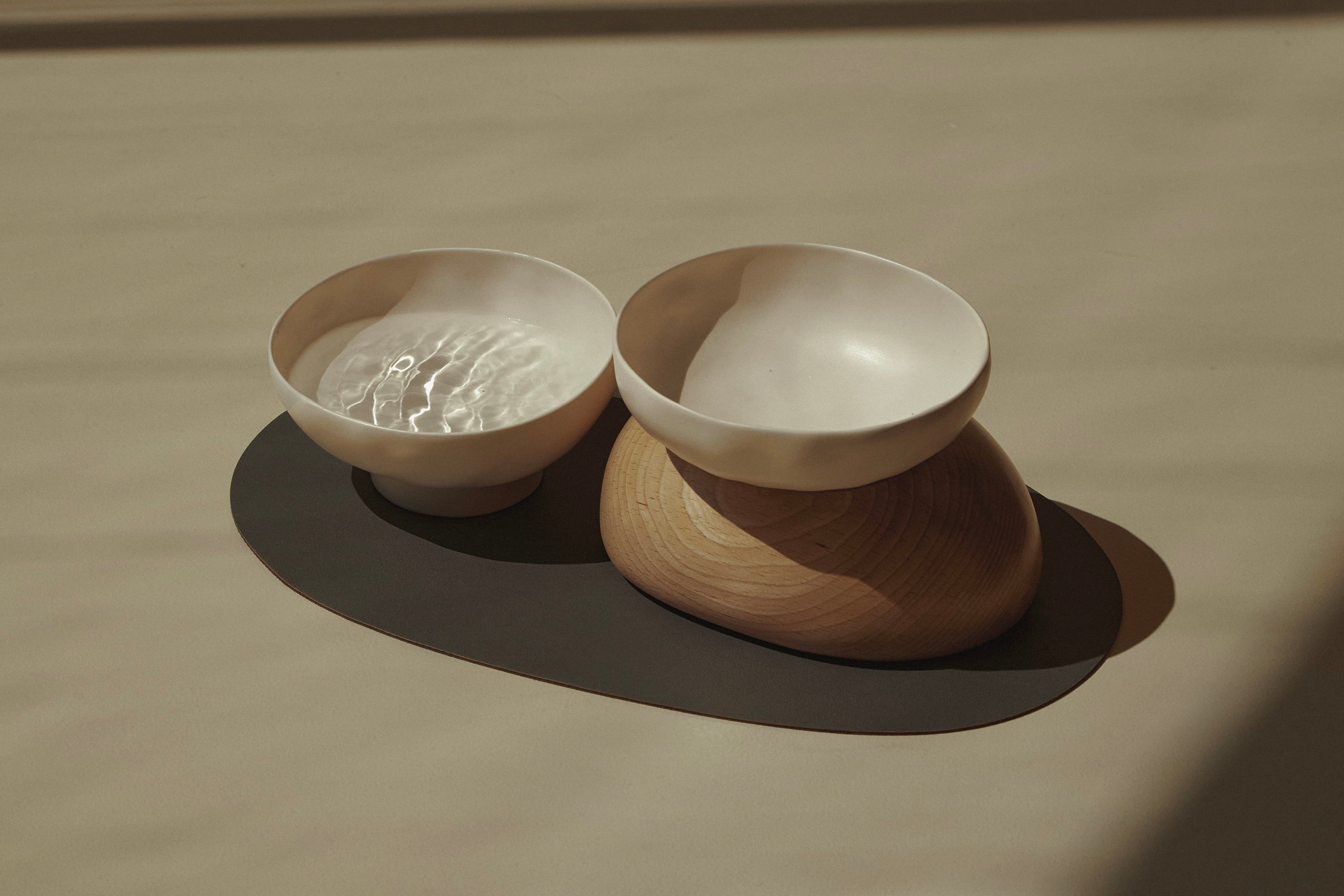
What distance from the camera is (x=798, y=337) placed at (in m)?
1.28

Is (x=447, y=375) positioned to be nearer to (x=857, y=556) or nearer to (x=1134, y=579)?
(x=857, y=556)

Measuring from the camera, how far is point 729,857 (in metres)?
1.02

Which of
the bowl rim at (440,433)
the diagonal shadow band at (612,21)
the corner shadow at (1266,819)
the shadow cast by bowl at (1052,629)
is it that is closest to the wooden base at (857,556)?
the shadow cast by bowl at (1052,629)

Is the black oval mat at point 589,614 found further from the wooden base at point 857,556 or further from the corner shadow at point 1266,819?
the corner shadow at point 1266,819

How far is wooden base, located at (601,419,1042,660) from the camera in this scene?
1.08 m

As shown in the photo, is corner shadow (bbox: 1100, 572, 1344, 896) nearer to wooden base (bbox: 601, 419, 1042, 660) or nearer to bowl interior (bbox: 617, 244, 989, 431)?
wooden base (bbox: 601, 419, 1042, 660)

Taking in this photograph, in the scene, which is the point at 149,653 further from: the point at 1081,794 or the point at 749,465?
the point at 1081,794

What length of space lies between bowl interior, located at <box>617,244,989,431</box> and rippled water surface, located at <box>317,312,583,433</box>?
119mm

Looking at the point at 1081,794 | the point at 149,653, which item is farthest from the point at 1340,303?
the point at 149,653

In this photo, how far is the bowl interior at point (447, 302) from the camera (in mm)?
1324

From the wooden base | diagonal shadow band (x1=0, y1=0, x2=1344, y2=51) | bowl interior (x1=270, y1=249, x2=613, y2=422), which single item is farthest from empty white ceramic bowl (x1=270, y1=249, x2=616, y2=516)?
diagonal shadow band (x1=0, y1=0, x2=1344, y2=51)

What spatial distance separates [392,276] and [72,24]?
72.6 inches

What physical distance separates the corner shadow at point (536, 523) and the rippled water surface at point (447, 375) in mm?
110

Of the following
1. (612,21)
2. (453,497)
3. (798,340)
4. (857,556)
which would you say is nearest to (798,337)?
Result: (798,340)
